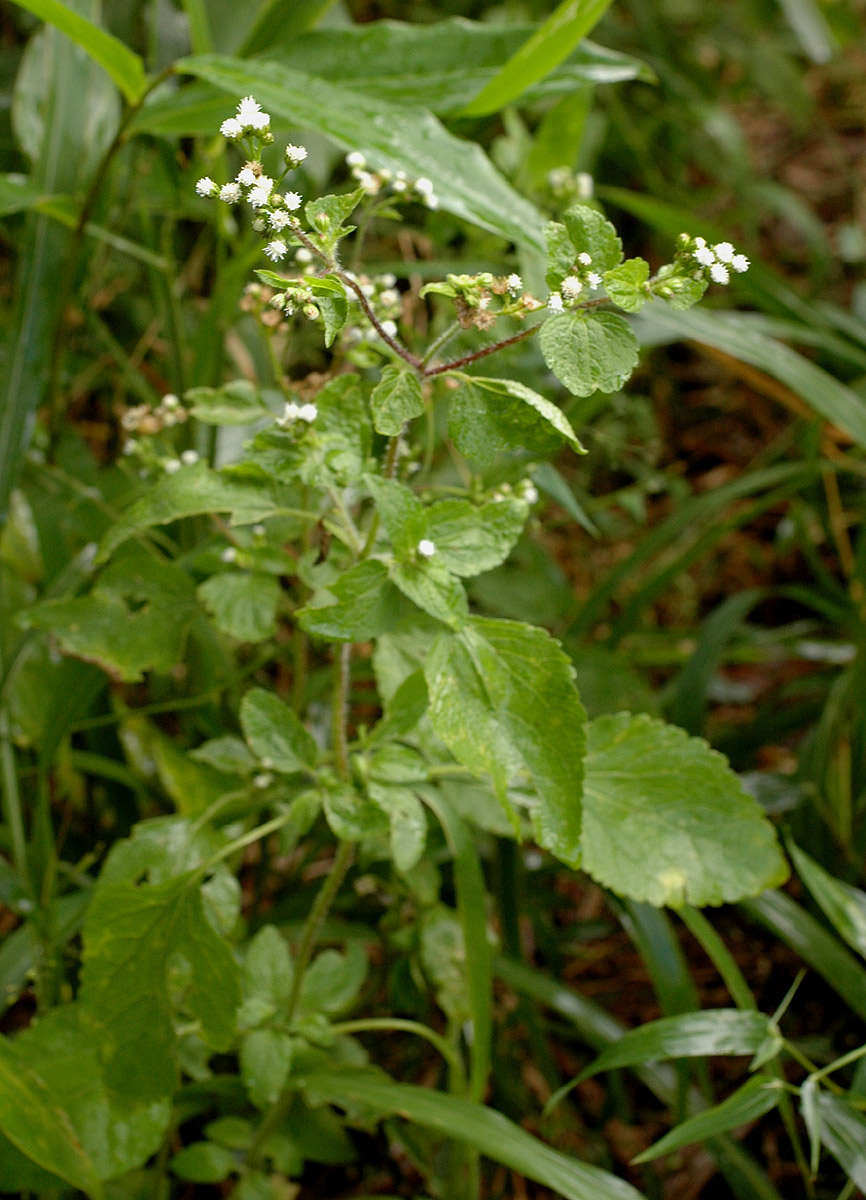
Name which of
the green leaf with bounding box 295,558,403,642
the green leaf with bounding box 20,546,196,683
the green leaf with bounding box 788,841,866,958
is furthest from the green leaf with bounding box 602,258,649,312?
the green leaf with bounding box 788,841,866,958

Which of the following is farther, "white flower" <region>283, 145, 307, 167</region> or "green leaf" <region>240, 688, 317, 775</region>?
"green leaf" <region>240, 688, 317, 775</region>

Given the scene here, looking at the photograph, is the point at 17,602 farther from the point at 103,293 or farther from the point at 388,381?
the point at 388,381

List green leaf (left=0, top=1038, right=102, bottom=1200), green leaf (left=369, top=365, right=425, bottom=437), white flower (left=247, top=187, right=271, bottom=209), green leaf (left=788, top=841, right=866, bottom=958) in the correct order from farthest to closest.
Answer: green leaf (left=788, top=841, right=866, bottom=958)
green leaf (left=0, top=1038, right=102, bottom=1200)
green leaf (left=369, top=365, right=425, bottom=437)
white flower (left=247, top=187, right=271, bottom=209)

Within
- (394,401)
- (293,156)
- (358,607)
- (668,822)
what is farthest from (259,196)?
(668,822)

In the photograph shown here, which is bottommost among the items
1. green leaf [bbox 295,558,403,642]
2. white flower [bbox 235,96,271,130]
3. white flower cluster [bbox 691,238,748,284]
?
green leaf [bbox 295,558,403,642]

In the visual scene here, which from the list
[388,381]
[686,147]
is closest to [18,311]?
[388,381]

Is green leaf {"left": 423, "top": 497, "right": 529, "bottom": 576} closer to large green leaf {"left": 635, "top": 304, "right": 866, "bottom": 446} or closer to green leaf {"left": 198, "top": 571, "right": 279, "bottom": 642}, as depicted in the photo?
green leaf {"left": 198, "top": 571, "right": 279, "bottom": 642}

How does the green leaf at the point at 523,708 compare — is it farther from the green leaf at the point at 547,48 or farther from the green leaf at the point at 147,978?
the green leaf at the point at 547,48
